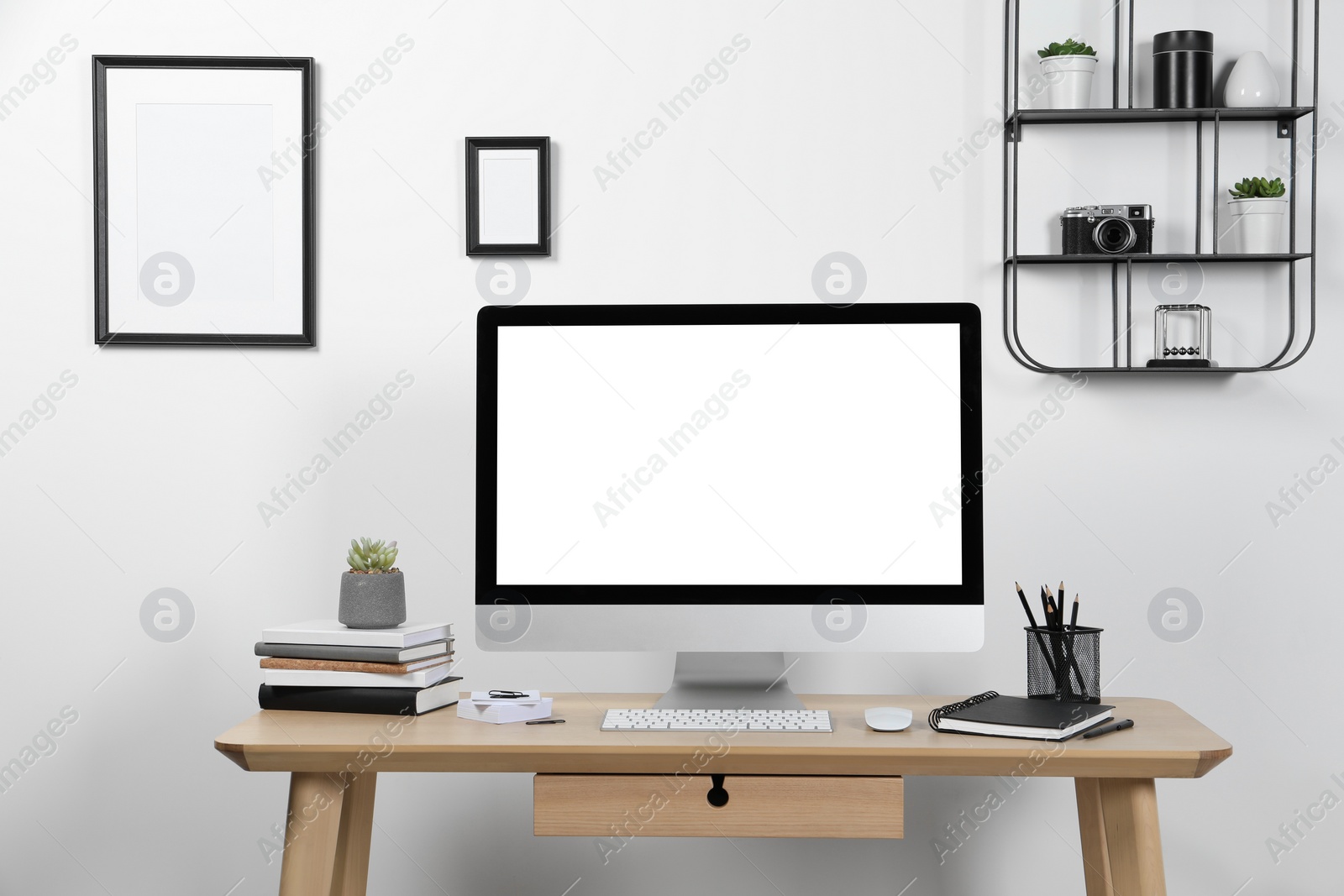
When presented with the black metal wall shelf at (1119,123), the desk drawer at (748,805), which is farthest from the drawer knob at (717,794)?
the black metal wall shelf at (1119,123)

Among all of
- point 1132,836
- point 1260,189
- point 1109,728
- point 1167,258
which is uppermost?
point 1260,189

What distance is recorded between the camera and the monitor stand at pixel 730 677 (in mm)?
1440

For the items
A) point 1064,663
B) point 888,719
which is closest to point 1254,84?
point 1064,663

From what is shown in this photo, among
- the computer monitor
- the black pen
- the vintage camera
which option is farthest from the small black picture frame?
the black pen

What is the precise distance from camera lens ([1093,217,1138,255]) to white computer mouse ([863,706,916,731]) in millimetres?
920

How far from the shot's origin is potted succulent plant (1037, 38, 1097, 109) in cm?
175

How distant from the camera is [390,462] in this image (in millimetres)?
1853

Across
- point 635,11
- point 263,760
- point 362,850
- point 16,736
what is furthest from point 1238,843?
point 16,736

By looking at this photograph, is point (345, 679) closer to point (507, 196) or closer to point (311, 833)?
point (311, 833)

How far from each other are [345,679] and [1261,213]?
168 centimetres

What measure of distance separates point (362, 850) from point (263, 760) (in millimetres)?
475

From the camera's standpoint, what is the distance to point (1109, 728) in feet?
4.21

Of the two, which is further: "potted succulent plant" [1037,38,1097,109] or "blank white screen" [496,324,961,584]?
"potted succulent plant" [1037,38,1097,109]

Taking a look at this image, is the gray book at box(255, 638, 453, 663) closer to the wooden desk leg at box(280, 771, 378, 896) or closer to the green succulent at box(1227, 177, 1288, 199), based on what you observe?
the wooden desk leg at box(280, 771, 378, 896)
